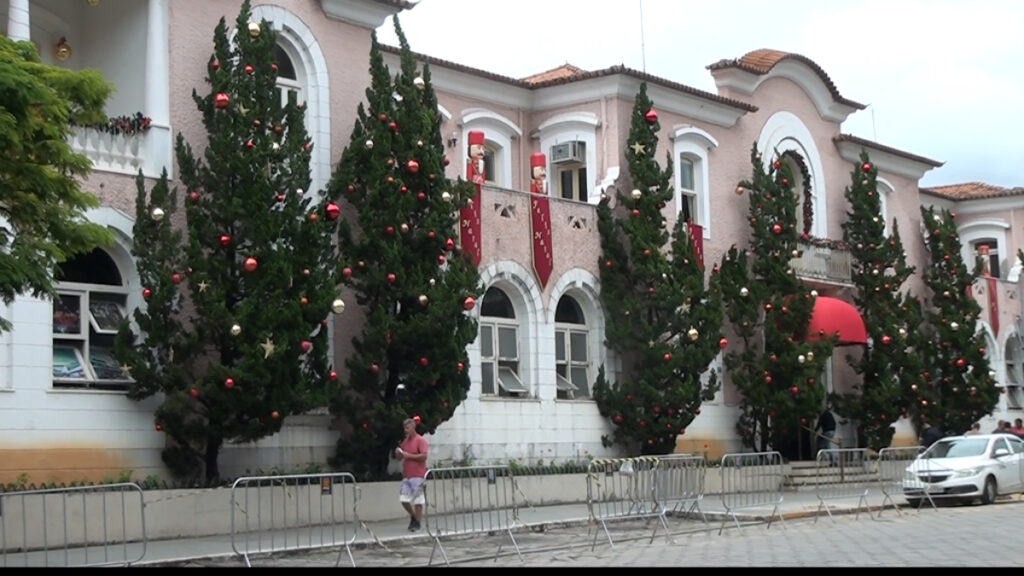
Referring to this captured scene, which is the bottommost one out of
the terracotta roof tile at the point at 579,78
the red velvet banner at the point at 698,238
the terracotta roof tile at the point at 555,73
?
the red velvet banner at the point at 698,238

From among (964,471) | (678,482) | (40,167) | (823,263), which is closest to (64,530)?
(40,167)

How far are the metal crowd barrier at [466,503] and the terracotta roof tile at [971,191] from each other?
2925 centimetres

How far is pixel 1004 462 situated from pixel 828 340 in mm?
5273

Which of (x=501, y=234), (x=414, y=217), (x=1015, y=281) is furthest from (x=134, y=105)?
(x=1015, y=281)

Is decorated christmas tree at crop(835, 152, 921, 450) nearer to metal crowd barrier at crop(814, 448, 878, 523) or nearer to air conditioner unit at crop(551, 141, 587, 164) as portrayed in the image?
metal crowd barrier at crop(814, 448, 878, 523)

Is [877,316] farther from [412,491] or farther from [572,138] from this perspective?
[412,491]

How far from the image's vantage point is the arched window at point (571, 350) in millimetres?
30422

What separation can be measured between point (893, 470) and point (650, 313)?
18.9 feet

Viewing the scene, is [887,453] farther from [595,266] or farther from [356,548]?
[356,548]

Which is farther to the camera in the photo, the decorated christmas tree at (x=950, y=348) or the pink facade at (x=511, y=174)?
the decorated christmas tree at (x=950, y=348)

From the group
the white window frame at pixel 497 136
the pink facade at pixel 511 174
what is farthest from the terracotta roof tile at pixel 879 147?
the white window frame at pixel 497 136

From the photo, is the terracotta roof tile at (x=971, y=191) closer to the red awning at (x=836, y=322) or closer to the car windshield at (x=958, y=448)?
the red awning at (x=836, y=322)

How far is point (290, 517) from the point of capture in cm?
1975

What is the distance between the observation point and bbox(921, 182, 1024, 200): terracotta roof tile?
48.8 metres
